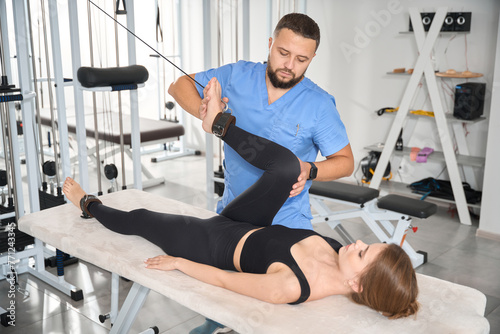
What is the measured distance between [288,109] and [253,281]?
638mm

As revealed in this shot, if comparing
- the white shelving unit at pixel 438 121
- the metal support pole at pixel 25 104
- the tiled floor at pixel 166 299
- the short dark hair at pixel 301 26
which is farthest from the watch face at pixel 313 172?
the white shelving unit at pixel 438 121

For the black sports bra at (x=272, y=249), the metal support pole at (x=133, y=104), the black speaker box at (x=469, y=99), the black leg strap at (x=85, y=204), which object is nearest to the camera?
the black sports bra at (x=272, y=249)

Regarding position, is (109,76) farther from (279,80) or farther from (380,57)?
(380,57)

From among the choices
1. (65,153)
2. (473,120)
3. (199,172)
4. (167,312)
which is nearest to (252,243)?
(167,312)

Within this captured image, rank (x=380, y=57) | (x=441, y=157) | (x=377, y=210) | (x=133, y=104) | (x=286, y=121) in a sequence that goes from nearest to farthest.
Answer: (x=286, y=121) < (x=133, y=104) < (x=377, y=210) < (x=441, y=157) < (x=380, y=57)

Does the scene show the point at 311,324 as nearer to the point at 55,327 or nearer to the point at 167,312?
the point at 167,312

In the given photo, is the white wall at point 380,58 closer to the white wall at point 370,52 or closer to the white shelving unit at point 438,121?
the white wall at point 370,52

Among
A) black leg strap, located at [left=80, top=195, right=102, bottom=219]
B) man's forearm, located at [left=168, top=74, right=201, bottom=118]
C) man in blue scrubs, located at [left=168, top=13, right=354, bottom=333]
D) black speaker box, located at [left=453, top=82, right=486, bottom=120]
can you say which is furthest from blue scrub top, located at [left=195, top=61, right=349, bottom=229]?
black speaker box, located at [left=453, top=82, right=486, bottom=120]

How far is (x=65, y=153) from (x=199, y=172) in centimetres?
234

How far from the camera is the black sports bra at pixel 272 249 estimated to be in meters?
1.50

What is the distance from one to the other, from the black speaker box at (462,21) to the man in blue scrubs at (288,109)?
2.37m

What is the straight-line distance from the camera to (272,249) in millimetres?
1566

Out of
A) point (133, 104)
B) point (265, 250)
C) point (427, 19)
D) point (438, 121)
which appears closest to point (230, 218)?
point (265, 250)

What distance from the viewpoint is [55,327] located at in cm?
233
